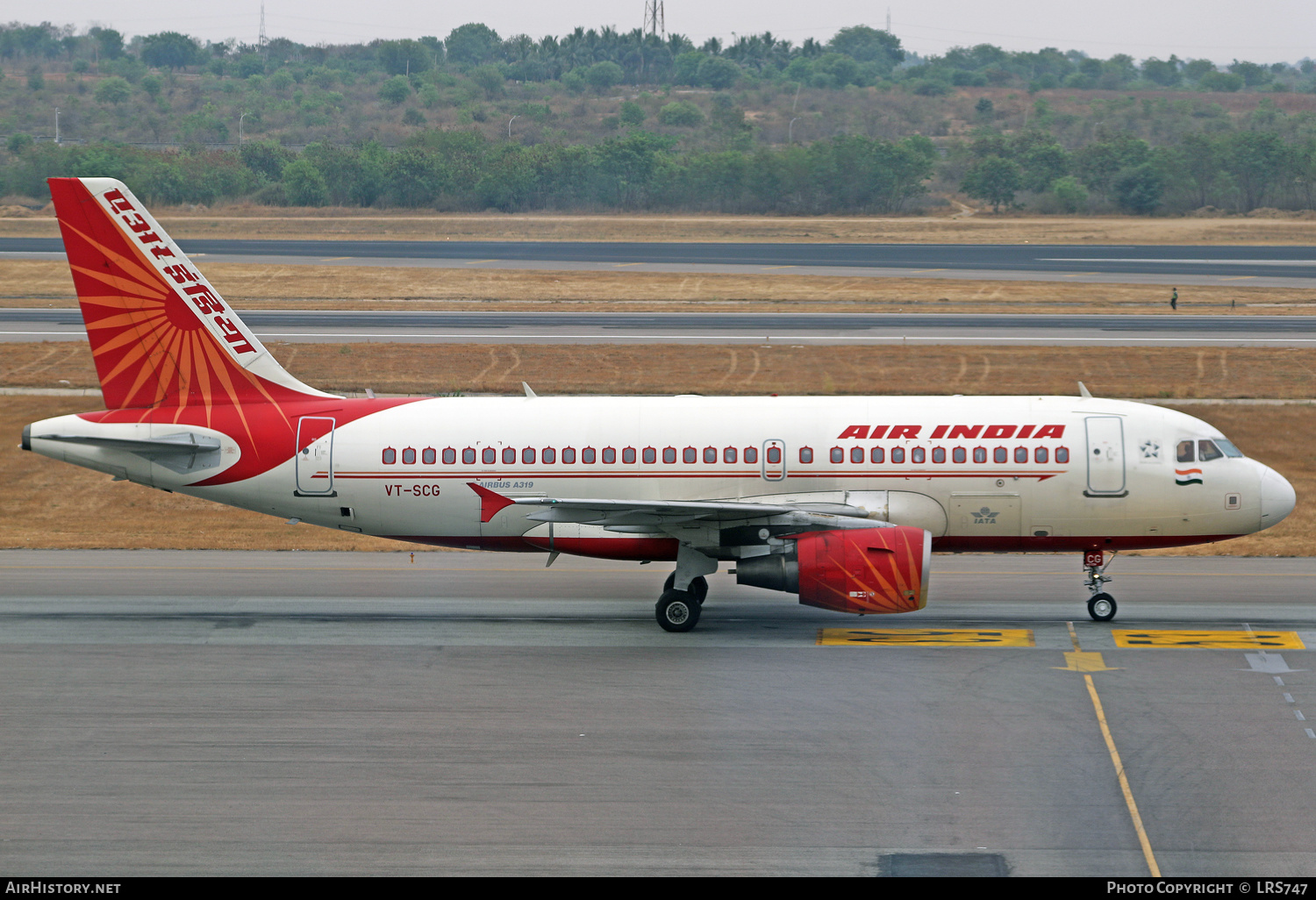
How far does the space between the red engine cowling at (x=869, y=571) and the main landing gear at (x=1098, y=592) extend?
4542 millimetres

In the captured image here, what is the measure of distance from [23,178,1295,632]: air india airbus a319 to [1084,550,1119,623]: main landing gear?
0.04 m

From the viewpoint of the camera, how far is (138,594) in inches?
1181

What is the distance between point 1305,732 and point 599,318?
5251 centimetres

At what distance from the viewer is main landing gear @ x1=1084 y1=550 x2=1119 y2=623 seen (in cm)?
2736

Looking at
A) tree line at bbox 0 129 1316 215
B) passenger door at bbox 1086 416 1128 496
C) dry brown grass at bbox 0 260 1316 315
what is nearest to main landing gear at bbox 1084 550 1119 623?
passenger door at bbox 1086 416 1128 496

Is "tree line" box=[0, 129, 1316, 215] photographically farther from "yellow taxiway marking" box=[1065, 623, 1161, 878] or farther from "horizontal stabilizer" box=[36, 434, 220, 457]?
"yellow taxiway marking" box=[1065, 623, 1161, 878]

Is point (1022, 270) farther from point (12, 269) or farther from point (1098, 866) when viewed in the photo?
point (1098, 866)

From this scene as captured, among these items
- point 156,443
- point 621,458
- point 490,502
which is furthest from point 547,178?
point 490,502

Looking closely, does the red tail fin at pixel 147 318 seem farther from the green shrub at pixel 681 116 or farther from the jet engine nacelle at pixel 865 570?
the green shrub at pixel 681 116

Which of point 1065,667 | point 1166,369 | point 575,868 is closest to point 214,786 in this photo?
point 575,868

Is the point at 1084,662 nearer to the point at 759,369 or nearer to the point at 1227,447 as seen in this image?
the point at 1227,447

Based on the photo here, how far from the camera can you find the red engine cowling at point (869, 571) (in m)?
25.1

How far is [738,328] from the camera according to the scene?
66.2 metres

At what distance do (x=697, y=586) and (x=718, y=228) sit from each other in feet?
306
